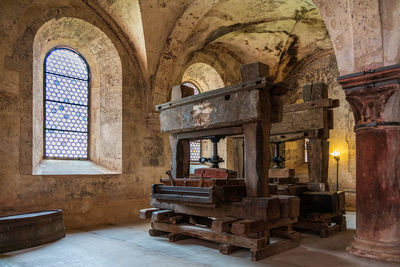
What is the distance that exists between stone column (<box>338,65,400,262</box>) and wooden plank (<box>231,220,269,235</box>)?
1431mm

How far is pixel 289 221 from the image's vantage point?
17.9ft

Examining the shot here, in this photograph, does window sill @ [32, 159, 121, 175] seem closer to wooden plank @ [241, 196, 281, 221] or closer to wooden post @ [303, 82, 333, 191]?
wooden plank @ [241, 196, 281, 221]

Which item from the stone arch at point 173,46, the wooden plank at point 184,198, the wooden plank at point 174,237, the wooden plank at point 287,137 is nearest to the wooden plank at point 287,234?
the wooden plank at point 184,198

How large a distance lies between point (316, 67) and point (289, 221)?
8271 millimetres

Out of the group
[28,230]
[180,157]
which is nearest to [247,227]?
[180,157]

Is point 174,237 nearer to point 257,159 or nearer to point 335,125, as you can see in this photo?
point 257,159

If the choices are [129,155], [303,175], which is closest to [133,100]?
[129,155]

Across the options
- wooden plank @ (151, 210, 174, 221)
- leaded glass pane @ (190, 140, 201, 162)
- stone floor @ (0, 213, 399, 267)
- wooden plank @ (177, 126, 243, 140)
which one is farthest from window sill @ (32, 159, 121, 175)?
leaded glass pane @ (190, 140, 201, 162)

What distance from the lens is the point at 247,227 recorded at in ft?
15.1

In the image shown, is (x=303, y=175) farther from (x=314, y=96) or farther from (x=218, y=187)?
(x=218, y=187)

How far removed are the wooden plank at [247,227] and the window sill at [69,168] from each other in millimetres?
4436

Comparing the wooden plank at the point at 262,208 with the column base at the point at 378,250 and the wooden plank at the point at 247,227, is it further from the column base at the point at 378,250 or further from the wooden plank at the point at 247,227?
the column base at the point at 378,250

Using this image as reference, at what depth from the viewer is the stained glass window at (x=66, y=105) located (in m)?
7.96

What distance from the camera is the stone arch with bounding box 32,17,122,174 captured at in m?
7.62
